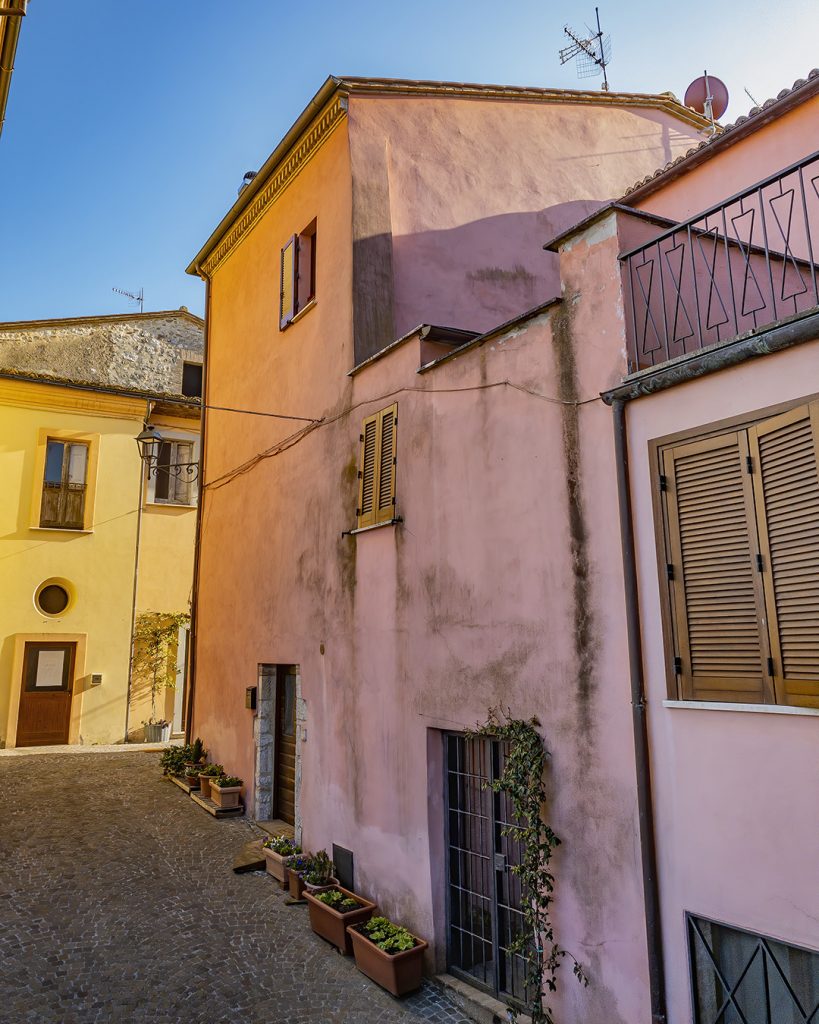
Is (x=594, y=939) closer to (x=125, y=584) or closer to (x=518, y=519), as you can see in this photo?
(x=518, y=519)

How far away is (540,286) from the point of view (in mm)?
10539

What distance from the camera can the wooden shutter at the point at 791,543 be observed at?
4.16 m

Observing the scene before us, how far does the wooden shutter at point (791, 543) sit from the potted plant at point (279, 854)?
20.9 ft

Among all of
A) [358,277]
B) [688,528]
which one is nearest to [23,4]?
[358,277]

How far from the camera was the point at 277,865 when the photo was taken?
883cm

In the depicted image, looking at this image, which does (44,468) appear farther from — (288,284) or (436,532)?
(436,532)

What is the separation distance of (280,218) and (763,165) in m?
6.62

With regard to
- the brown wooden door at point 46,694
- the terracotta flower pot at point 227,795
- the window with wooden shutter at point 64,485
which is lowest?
the terracotta flower pot at point 227,795

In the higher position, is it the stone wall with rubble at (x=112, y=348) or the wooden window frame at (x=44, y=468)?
the stone wall with rubble at (x=112, y=348)

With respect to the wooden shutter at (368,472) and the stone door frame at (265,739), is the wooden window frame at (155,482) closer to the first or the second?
the stone door frame at (265,739)

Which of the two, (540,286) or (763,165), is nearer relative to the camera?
(763,165)

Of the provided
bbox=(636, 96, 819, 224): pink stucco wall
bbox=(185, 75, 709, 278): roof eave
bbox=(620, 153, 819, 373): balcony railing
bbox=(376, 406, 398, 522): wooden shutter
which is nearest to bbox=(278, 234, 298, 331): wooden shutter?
bbox=(185, 75, 709, 278): roof eave

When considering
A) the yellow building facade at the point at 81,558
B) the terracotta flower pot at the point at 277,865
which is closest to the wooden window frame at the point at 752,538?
the terracotta flower pot at the point at 277,865

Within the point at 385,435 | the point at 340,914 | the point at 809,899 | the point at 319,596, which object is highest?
the point at 385,435
